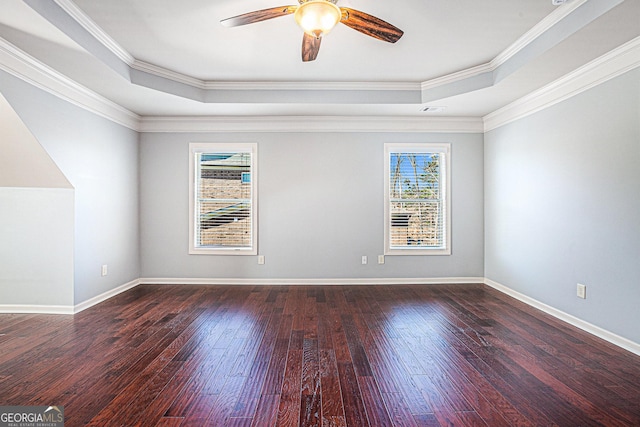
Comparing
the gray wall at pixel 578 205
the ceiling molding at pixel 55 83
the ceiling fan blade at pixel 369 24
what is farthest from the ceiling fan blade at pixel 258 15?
the gray wall at pixel 578 205

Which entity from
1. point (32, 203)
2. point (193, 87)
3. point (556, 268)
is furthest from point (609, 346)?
point (32, 203)

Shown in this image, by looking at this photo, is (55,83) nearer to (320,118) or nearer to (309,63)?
(309,63)

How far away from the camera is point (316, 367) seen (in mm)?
2566

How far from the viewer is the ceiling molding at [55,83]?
9.89ft

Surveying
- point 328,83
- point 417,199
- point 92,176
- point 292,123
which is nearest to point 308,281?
point 417,199

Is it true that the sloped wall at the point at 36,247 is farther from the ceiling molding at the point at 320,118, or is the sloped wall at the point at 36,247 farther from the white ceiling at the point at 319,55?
the white ceiling at the point at 319,55

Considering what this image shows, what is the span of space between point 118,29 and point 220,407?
3.26m

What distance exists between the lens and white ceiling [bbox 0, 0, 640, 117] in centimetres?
274

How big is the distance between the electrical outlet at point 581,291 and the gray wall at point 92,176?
5385 mm

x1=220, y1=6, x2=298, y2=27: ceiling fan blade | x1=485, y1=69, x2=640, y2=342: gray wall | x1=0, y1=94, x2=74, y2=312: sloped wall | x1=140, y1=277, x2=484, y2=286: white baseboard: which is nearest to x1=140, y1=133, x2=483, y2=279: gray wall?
x1=140, y1=277, x2=484, y2=286: white baseboard

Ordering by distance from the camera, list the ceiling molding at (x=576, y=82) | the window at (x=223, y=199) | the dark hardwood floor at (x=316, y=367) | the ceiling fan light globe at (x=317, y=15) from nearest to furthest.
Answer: the dark hardwood floor at (x=316, y=367) < the ceiling fan light globe at (x=317, y=15) < the ceiling molding at (x=576, y=82) < the window at (x=223, y=199)

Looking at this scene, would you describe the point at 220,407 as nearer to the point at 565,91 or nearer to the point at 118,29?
the point at 118,29

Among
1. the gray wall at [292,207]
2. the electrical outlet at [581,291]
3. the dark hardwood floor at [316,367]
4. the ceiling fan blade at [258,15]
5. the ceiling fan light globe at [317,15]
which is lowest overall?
the dark hardwood floor at [316,367]

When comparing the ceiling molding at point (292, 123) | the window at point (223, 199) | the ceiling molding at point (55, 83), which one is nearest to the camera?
the ceiling molding at point (55, 83)
